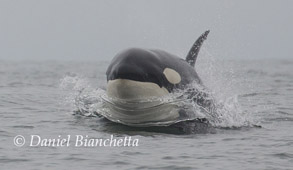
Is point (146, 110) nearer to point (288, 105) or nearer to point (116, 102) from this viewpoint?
point (116, 102)

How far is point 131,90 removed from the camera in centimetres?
1160

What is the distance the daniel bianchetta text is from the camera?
10.7 metres

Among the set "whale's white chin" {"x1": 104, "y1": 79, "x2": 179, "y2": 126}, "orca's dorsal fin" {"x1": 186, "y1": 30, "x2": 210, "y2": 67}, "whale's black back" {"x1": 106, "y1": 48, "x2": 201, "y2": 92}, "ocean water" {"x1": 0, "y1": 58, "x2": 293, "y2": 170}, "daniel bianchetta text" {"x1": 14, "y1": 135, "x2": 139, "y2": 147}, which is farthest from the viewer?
Answer: "orca's dorsal fin" {"x1": 186, "y1": 30, "x2": 210, "y2": 67}

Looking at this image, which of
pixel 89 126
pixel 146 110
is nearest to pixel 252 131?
pixel 146 110

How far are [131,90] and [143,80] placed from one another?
1.00 feet

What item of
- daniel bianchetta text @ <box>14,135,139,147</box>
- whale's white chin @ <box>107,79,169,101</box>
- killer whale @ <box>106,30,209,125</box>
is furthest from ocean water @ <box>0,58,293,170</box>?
whale's white chin @ <box>107,79,169,101</box>

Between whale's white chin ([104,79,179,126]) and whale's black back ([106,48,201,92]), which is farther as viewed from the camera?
whale's white chin ([104,79,179,126])

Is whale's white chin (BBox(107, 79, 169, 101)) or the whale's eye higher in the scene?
the whale's eye

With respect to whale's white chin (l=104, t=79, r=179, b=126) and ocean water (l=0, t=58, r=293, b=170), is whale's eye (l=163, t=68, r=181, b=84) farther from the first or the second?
ocean water (l=0, t=58, r=293, b=170)

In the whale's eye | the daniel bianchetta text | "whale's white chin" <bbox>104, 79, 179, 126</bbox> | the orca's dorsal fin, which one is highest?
the orca's dorsal fin

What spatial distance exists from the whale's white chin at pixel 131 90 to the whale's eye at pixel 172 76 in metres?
0.32

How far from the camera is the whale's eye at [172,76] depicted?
12406 mm

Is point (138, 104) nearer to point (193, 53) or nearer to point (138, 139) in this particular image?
point (138, 139)

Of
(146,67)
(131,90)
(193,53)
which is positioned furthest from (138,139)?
(193,53)
